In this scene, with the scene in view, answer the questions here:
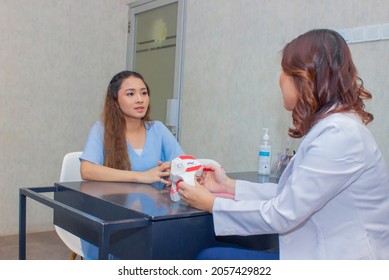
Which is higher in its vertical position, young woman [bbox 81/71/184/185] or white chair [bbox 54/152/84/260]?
young woman [bbox 81/71/184/185]

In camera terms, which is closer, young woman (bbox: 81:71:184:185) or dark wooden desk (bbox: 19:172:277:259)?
dark wooden desk (bbox: 19:172:277:259)

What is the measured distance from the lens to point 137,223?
1.16 meters

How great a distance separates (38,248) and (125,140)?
1.68 meters

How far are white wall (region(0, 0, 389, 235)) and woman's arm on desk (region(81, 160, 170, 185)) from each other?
3.48ft

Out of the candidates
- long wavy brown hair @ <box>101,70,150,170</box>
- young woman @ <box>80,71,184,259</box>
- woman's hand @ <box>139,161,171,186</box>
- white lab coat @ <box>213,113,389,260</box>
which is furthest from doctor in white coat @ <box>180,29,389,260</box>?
long wavy brown hair @ <box>101,70,150,170</box>

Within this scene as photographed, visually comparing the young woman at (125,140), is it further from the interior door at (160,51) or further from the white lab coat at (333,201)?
the interior door at (160,51)

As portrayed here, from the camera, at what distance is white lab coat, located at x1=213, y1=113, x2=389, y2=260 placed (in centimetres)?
106

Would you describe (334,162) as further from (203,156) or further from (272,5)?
(203,156)

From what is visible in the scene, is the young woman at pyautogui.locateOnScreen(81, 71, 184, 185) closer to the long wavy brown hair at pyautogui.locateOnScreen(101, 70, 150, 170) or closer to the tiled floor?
the long wavy brown hair at pyautogui.locateOnScreen(101, 70, 150, 170)

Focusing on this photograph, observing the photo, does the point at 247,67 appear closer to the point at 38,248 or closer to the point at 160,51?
the point at 160,51

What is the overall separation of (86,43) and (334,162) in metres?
3.24

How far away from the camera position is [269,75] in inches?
104

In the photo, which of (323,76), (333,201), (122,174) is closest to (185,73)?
(122,174)

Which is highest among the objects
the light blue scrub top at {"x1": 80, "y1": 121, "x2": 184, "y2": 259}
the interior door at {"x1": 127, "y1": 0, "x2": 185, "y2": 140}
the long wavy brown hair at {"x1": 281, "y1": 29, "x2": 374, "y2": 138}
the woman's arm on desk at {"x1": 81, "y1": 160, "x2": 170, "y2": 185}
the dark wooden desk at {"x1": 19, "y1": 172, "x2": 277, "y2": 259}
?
the interior door at {"x1": 127, "y1": 0, "x2": 185, "y2": 140}
